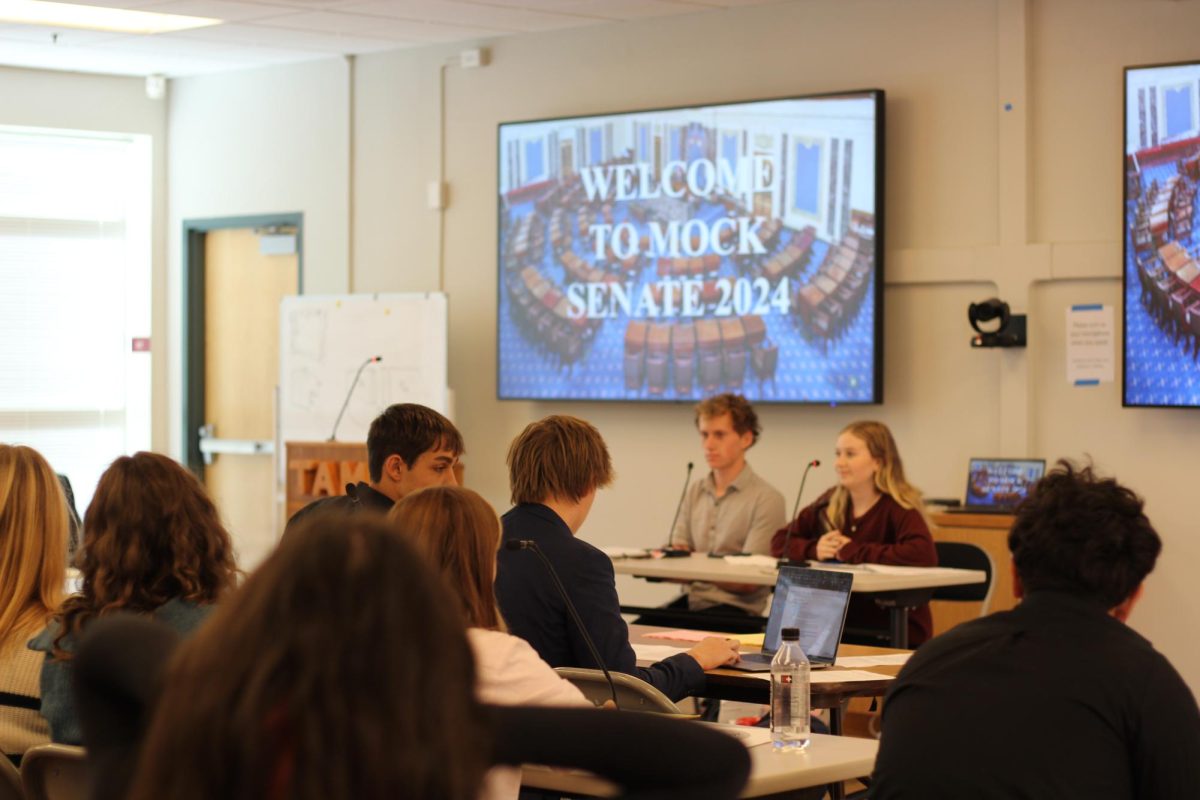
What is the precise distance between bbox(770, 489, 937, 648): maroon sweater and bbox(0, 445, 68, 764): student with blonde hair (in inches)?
117

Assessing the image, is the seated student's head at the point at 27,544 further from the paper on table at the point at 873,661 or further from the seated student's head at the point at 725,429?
the seated student's head at the point at 725,429

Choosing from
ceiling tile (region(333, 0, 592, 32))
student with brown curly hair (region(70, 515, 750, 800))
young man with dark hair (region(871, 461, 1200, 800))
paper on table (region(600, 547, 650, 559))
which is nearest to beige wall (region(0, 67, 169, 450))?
ceiling tile (region(333, 0, 592, 32))

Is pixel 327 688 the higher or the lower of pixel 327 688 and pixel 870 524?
the higher

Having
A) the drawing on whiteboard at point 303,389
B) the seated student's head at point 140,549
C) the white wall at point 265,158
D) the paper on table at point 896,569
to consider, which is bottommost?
the paper on table at point 896,569

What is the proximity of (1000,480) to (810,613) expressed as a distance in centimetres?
261

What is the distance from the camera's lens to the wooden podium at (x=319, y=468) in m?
7.48

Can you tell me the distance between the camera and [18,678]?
107 inches

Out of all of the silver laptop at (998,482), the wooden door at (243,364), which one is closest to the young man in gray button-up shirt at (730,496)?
the silver laptop at (998,482)

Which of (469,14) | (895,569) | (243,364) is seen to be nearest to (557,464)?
(895,569)

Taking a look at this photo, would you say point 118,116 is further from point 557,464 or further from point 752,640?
point 557,464

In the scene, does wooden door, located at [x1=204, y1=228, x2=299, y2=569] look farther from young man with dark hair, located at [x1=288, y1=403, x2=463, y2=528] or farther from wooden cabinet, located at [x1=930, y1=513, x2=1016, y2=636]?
young man with dark hair, located at [x1=288, y1=403, x2=463, y2=528]

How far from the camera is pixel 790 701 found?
295 cm

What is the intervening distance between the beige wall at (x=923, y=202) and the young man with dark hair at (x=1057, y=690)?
4.07 m

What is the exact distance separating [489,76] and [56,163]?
274cm
